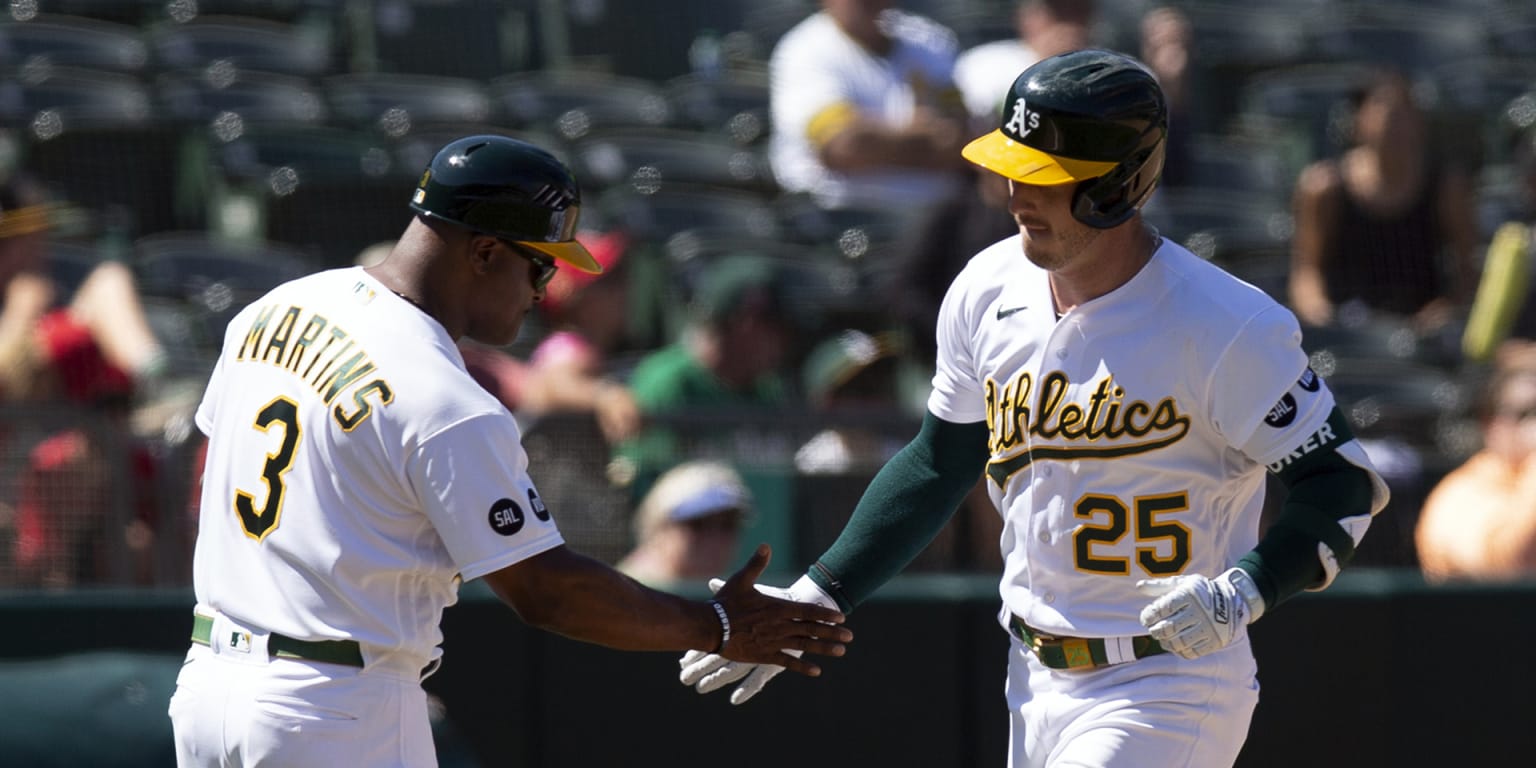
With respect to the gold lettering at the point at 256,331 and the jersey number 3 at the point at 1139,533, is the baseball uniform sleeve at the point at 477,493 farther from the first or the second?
the jersey number 3 at the point at 1139,533

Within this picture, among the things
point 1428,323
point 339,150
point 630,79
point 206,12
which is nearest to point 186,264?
point 339,150

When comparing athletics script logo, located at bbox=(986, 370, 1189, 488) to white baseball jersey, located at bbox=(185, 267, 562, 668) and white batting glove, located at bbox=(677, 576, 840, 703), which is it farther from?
white baseball jersey, located at bbox=(185, 267, 562, 668)

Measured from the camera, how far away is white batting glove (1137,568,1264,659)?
326cm

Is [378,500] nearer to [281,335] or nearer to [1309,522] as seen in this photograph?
[281,335]

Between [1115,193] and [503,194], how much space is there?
3.69 ft

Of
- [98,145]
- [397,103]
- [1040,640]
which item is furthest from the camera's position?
[397,103]

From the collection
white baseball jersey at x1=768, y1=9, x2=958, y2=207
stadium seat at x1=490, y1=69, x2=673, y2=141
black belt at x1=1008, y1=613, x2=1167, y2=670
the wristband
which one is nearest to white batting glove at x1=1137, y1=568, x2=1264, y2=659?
black belt at x1=1008, y1=613, x2=1167, y2=670

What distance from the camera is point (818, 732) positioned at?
6.11m

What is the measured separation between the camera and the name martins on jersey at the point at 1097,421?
3.46m

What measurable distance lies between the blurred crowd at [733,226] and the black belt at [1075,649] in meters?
2.50

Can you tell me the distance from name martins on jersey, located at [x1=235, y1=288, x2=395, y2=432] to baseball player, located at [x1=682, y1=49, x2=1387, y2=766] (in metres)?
1.20

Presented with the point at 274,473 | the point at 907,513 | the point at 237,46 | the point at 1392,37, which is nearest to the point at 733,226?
the point at 237,46

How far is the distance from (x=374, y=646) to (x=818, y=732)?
3147mm

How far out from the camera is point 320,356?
10.4 feet
